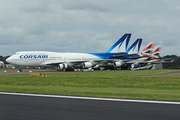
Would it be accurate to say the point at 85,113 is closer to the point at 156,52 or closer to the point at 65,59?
the point at 65,59

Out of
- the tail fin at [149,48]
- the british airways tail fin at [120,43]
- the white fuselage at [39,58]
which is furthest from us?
the tail fin at [149,48]

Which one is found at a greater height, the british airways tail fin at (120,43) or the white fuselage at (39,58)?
the british airways tail fin at (120,43)

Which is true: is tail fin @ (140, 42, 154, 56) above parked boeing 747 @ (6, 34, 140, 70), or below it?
above

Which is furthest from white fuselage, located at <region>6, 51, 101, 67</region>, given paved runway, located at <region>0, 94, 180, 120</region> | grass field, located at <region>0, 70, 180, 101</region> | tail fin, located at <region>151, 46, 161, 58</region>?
paved runway, located at <region>0, 94, 180, 120</region>

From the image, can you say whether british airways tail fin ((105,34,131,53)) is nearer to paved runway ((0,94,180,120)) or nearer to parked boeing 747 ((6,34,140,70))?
parked boeing 747 ((6,34,140,70))

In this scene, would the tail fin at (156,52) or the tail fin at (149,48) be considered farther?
the tail fin at (156,52)

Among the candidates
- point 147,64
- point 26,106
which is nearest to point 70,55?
point 147,64

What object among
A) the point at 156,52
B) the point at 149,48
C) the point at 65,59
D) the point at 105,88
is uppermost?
the point at 149,48

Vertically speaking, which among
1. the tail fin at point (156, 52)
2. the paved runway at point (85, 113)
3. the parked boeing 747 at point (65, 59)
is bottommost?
the paved runway at point (85, 113)

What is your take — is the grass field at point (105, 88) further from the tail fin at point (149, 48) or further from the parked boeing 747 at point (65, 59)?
the tail fin at point (149, 48)

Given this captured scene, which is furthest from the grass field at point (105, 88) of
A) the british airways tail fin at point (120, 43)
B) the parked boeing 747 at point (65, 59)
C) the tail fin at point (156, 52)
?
the tail fin at point (156, 52)

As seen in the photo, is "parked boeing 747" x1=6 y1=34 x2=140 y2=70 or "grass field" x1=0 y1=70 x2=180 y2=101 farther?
"parked boeing 747" x1=6 y1=34 x2=140 y2=70

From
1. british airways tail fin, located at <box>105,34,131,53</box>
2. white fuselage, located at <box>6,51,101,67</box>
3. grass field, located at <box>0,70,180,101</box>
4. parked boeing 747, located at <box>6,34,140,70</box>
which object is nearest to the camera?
grass field, located at <box>0,70,180,101</box>

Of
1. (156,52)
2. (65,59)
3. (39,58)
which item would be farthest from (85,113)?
(156,52)
